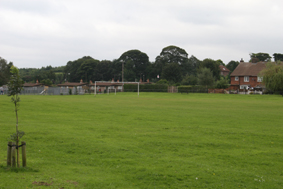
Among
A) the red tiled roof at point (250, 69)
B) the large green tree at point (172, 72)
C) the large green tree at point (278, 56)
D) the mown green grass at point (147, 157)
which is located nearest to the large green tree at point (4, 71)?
the large green tree at point (172, 72)

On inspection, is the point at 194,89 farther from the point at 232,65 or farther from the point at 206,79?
the point at 232,65

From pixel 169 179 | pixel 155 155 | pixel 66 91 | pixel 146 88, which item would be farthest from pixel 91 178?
pixel 146 88

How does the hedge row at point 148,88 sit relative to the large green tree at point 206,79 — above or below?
below

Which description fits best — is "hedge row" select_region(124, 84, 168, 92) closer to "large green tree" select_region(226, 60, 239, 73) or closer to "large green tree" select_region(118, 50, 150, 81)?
"large green tree" select_region(118, 50, 150, 81)

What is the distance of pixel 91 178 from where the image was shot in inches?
321

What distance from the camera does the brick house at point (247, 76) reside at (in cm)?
8512

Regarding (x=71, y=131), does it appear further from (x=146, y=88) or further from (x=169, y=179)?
(x=146, y=88)

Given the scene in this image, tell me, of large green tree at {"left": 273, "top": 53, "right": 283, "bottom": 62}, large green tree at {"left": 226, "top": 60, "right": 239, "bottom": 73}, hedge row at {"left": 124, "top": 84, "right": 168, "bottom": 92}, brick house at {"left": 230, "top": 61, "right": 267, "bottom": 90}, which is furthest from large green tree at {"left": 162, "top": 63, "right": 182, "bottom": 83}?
large green tree at {"left": 226, "top": 60, "right": 239, "bottom": 73}

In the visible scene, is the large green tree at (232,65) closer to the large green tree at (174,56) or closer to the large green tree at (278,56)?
the large green tree at (278,56)

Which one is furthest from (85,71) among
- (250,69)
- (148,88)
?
(250,69)

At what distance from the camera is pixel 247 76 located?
3413 inches

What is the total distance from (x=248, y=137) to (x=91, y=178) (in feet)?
31.1

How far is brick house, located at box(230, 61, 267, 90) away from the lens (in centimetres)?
8512

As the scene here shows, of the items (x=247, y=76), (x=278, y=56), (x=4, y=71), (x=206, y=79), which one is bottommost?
(x=206, y=79)
